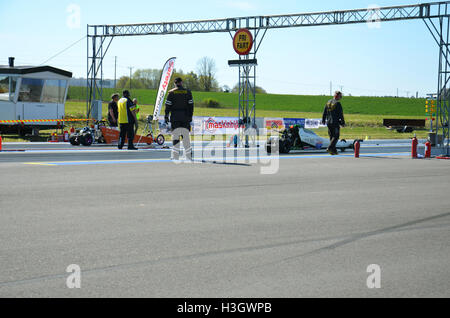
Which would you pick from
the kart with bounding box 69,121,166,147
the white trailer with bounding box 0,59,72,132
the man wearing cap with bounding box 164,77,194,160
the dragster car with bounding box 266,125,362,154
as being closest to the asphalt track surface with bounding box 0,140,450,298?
the man wearing cap with bounding box 164,77,194,160

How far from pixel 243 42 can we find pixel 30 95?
12.1 meters

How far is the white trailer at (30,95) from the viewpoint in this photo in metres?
29.4

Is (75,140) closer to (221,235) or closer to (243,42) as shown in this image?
(243,42)

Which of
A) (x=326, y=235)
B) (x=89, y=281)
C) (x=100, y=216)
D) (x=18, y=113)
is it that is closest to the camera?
(x=89, y=281)

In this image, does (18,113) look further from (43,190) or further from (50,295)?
(50,295)

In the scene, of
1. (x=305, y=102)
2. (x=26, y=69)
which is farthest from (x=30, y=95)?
(x=305, y=102)

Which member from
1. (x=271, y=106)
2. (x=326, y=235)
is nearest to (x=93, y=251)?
(x=326, y=235)

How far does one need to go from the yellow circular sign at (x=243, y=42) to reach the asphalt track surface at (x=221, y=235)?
562 inches

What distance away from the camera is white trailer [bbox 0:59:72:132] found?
2942cm

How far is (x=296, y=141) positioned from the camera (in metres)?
20.0

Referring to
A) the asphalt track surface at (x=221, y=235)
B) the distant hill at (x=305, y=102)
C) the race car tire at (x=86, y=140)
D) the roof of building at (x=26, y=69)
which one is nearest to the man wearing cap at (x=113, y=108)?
the race car tire at (x=86, y=140)

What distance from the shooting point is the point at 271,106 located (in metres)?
107

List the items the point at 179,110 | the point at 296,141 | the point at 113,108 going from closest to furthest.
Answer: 1. the point at 179,110
2. the point at 296,141
3. the point at 113,108
